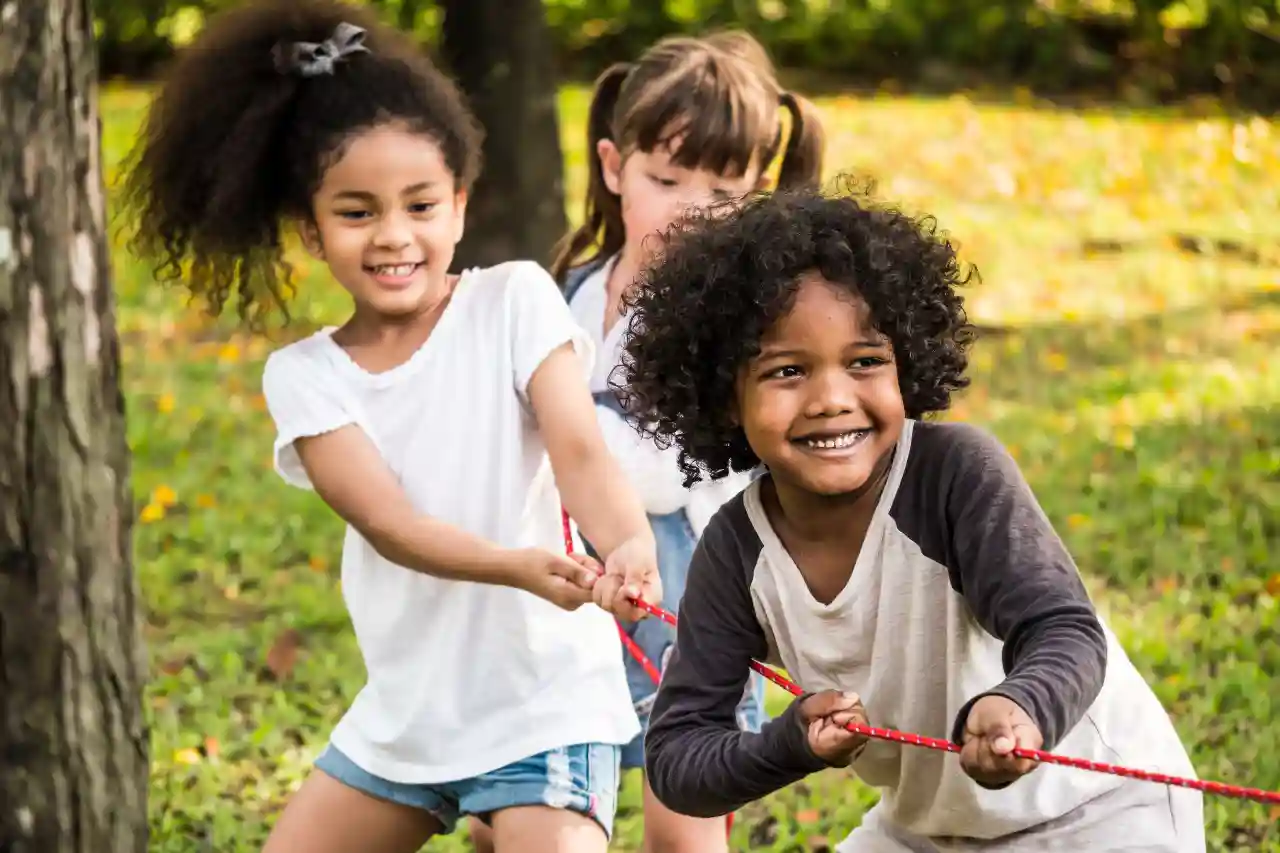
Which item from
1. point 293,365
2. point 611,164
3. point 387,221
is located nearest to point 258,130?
point 387,221

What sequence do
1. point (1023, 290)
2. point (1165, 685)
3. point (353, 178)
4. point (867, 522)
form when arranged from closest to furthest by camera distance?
point (867, 522) → point (353, 178) → point (1165, 685) → point (1023, 290)

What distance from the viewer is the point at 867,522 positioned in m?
2.63

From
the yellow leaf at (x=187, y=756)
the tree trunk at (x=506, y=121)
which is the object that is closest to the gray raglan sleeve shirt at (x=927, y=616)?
the yellow leaf at (x=187, y=756)

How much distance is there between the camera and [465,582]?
3262 millimetres

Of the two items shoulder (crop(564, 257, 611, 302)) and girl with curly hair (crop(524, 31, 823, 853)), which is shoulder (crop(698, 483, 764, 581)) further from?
shoulder (crop(564, 257, 611, 302))

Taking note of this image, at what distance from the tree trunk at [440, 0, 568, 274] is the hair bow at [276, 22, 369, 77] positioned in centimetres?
442

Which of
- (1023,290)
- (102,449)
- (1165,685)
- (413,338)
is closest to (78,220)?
(102,449)

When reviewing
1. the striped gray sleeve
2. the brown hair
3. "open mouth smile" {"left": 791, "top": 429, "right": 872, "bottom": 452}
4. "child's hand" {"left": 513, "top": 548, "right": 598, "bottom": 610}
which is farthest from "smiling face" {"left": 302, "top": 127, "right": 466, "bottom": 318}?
the striped gray sleeve

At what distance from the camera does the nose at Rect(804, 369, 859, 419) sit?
2.55 m

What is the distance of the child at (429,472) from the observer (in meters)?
3.19

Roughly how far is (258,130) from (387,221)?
34 cm

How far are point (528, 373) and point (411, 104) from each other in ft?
1.86

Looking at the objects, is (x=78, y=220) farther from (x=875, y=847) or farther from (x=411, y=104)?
(x=875, y=847)

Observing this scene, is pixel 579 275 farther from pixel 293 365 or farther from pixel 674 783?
pixel 674 783
